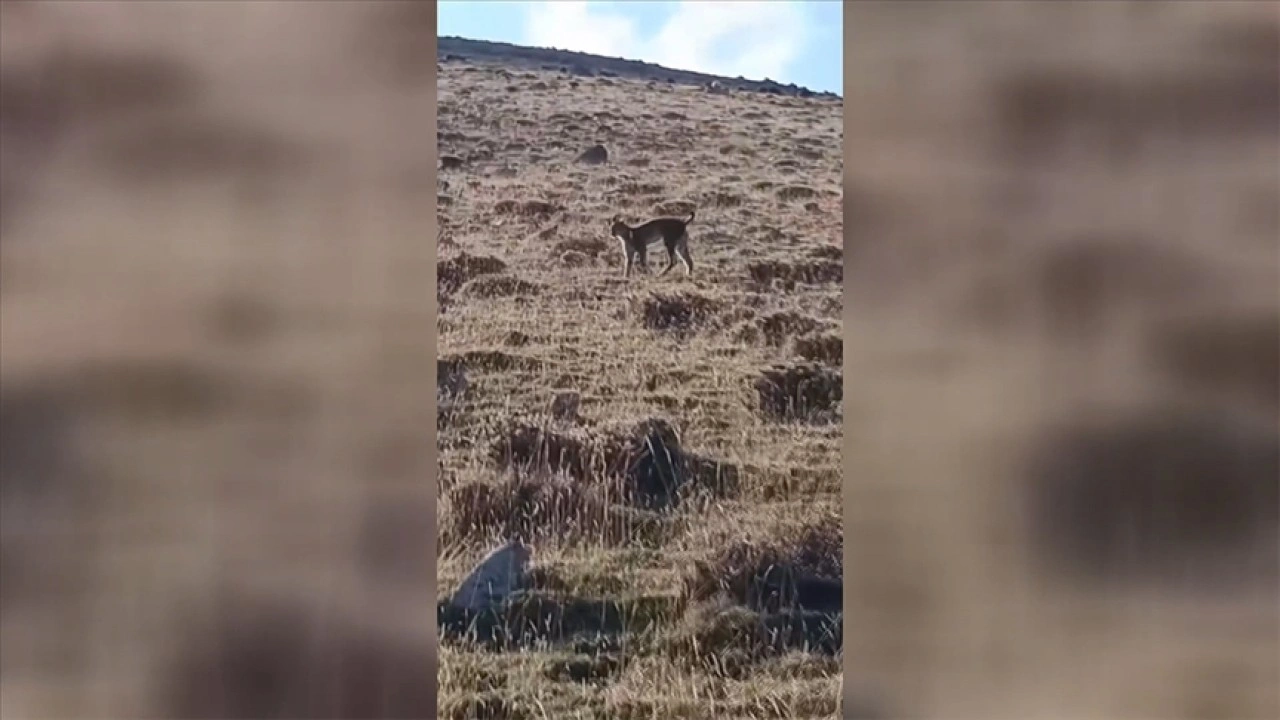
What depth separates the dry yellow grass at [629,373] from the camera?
1712 mm

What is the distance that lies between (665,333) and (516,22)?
1.83 ft

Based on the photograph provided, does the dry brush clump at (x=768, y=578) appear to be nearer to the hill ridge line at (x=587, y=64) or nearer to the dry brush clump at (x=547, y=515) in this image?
the dry brush clump at (x=547, y=515)

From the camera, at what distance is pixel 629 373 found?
179 cm

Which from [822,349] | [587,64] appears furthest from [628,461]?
[587,64]
